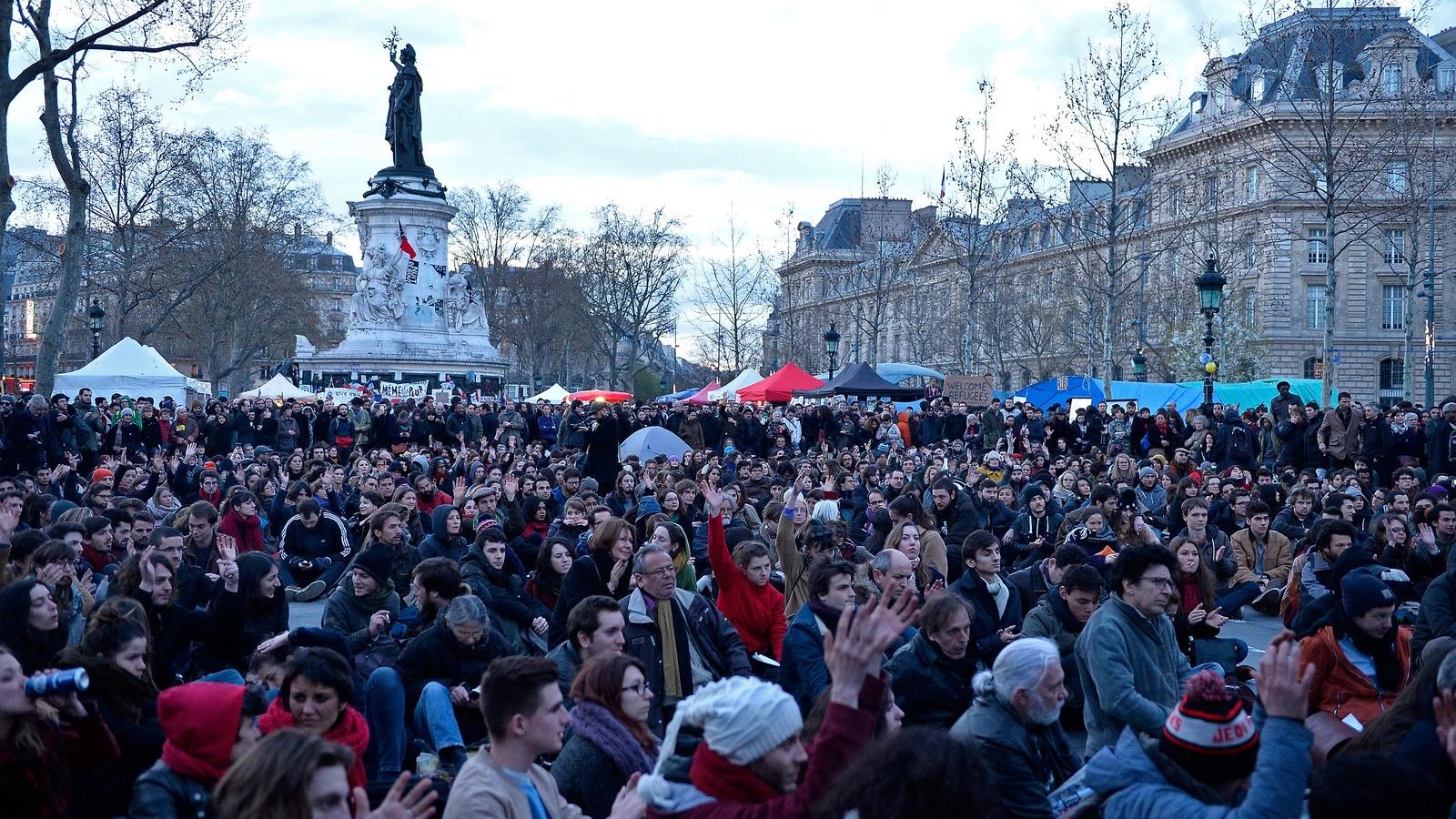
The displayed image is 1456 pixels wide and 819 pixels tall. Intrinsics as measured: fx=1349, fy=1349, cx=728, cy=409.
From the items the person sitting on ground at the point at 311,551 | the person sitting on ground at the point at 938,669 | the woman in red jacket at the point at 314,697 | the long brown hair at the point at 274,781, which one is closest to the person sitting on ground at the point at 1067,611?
the person sitting on ground at the point at 938,669

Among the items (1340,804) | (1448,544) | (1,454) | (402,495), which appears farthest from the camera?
(1,454)

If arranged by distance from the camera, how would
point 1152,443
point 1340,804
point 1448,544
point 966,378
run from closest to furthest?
point 1340,804 < point 1448,544 < point 1152,443 < point 966,378

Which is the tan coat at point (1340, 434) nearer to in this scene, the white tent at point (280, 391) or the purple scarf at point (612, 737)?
the purple scarf at point (612, 737)

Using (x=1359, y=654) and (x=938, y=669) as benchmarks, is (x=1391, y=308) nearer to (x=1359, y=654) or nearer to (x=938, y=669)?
(x=1359, y=654)

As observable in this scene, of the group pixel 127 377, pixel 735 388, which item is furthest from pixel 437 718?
pixel 735 388

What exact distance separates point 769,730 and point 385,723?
133 inches

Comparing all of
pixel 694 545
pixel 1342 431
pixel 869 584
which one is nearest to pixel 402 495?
pixel 694 545

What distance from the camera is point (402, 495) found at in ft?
41.9

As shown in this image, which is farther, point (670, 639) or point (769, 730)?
point (670, 639)

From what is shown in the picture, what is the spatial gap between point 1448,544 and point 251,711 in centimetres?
957

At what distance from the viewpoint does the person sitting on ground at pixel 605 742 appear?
495cm

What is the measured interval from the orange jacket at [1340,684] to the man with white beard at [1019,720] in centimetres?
216

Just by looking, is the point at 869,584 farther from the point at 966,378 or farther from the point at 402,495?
the point at 966,378

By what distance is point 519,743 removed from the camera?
445cm
